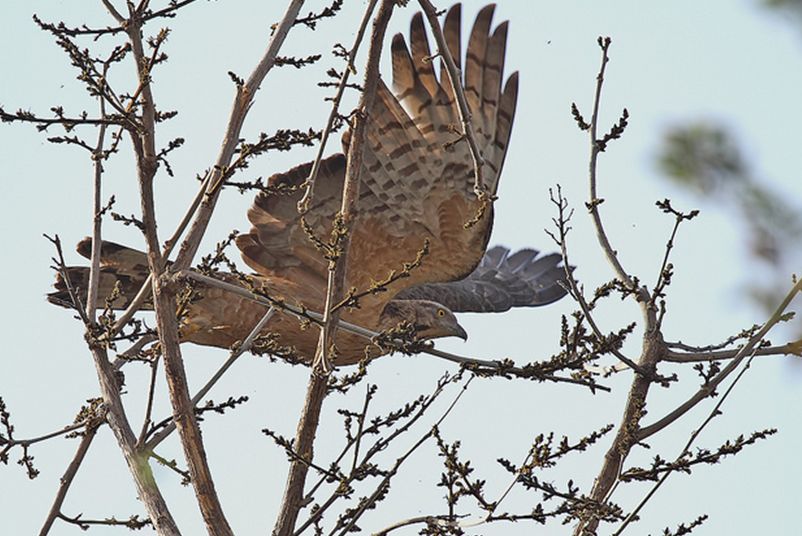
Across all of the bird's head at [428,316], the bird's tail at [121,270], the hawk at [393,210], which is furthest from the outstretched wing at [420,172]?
the bird's tail at [121,270]

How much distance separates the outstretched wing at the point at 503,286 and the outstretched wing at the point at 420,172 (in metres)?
1.63

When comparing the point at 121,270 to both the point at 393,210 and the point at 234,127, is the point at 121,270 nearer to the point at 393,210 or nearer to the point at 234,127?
the point at 393,210

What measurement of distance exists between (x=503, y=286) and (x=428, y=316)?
9.42ft

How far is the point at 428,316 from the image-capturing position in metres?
8.60

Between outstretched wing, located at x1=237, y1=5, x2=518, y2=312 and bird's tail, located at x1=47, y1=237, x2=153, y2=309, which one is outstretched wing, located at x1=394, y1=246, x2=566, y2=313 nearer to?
outstretched wing, located at x1=237, y1=5, x2=518, y2=312

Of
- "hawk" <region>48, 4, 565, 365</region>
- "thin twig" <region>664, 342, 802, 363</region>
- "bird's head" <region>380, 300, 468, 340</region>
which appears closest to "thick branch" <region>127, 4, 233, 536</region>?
"thin twig" <region>664, 342, 802, 363</region>

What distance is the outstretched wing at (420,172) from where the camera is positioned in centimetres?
733

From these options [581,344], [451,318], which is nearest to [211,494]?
[581,344]

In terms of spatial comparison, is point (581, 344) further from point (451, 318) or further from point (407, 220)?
point (451, 318)

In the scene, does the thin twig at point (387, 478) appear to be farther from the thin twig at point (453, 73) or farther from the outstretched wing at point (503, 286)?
the outstretched wing at point (503, 286)

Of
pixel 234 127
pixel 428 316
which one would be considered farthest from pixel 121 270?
pixel 234 127

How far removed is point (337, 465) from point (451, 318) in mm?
4225

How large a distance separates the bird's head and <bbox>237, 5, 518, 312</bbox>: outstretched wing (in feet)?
2.39

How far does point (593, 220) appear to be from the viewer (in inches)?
188
